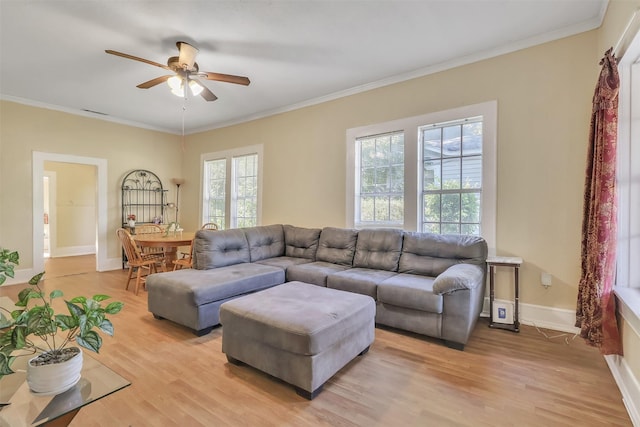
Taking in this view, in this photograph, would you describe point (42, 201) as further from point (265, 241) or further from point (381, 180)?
point (381, 180)

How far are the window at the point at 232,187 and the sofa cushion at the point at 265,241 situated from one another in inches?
43.8

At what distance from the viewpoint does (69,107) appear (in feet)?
16.8

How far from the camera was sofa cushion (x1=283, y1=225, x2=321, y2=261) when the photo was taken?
424cm

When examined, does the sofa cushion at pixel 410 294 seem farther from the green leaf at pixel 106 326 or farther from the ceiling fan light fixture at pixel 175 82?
the ceiling fan light fixture at pixel 175 82

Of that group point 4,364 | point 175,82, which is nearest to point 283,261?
point 175,82

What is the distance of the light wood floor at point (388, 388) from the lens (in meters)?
1.72

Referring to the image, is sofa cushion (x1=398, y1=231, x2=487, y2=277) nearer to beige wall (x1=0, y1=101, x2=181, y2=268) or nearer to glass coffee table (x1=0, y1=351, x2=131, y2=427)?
glass coffee table (x1=0, y1=351, x2=131, y2=427)

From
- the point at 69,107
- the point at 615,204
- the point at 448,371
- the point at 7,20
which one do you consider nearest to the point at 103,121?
the point at 69,107

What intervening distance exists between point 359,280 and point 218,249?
173 centimetres

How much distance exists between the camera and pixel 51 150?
5.03 m

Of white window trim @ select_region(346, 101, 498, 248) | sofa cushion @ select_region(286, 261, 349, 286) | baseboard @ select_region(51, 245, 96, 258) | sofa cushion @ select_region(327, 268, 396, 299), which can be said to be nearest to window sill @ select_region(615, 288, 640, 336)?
white window trim @ select_region(346, 101, 498, 248)

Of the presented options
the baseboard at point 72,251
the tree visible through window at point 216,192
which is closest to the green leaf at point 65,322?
the tree visible through window at point 216,192

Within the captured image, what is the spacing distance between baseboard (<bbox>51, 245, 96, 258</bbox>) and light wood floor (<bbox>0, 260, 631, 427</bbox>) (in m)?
6.56

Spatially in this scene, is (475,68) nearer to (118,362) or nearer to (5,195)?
(118,362)
